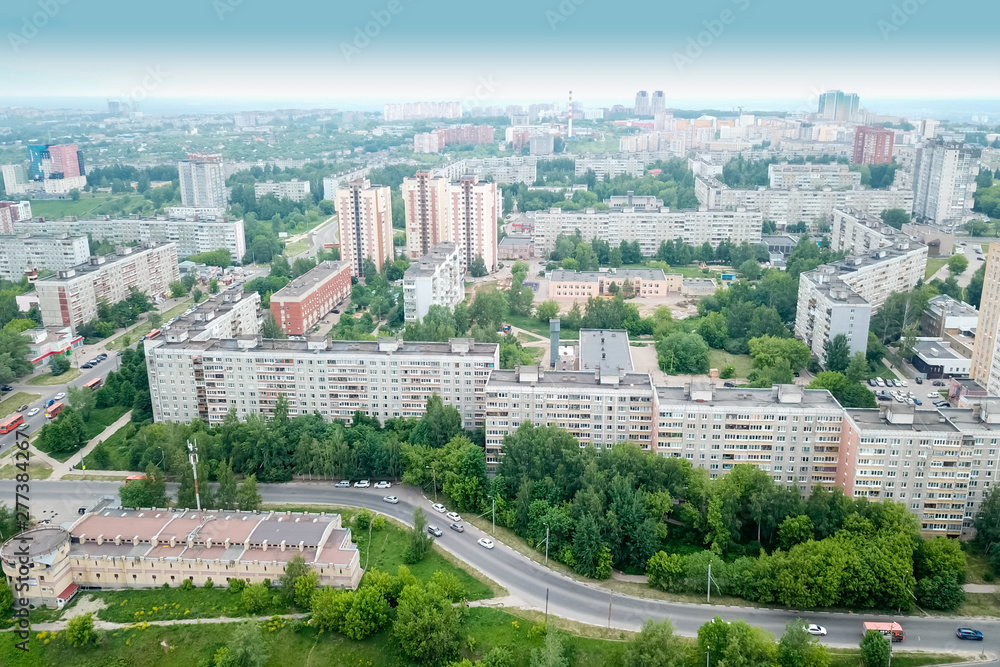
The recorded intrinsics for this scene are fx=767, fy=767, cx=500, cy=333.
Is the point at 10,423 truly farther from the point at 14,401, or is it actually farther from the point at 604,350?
the point at 604,350

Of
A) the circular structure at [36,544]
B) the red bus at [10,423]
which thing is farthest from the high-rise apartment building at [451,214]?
the circular structure at [36,544]

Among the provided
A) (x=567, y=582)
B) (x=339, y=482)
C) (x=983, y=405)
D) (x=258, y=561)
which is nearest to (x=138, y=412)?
(x=339, y=482)

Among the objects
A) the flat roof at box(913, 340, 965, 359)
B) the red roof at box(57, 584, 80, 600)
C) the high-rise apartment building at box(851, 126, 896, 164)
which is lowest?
the red roof at box(57, 584, 80, 600)

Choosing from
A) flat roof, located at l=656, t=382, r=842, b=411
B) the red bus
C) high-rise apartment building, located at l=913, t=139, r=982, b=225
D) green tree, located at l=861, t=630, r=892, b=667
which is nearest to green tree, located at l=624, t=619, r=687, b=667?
green tree, located at l=861, t=630, r=892, b=667

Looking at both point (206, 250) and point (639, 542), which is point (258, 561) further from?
point (206, 250)

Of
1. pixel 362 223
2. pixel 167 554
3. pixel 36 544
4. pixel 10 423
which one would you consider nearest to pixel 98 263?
pixel 10 423

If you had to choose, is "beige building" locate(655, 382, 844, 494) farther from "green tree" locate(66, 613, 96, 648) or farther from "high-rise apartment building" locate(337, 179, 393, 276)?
"high-rise apartment building" locate(337, 179, 393, 276)

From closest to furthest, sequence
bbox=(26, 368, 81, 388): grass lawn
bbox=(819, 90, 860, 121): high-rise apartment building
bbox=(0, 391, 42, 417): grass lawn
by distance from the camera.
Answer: bbox=(0, 391, 42, 417): grass lawn → bbox=(26, 368, 81, 388): grass lawn → bbox=(819, 90, 860, 121): high-rise apartment building

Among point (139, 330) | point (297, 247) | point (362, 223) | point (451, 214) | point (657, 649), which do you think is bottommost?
point (657, 649)
